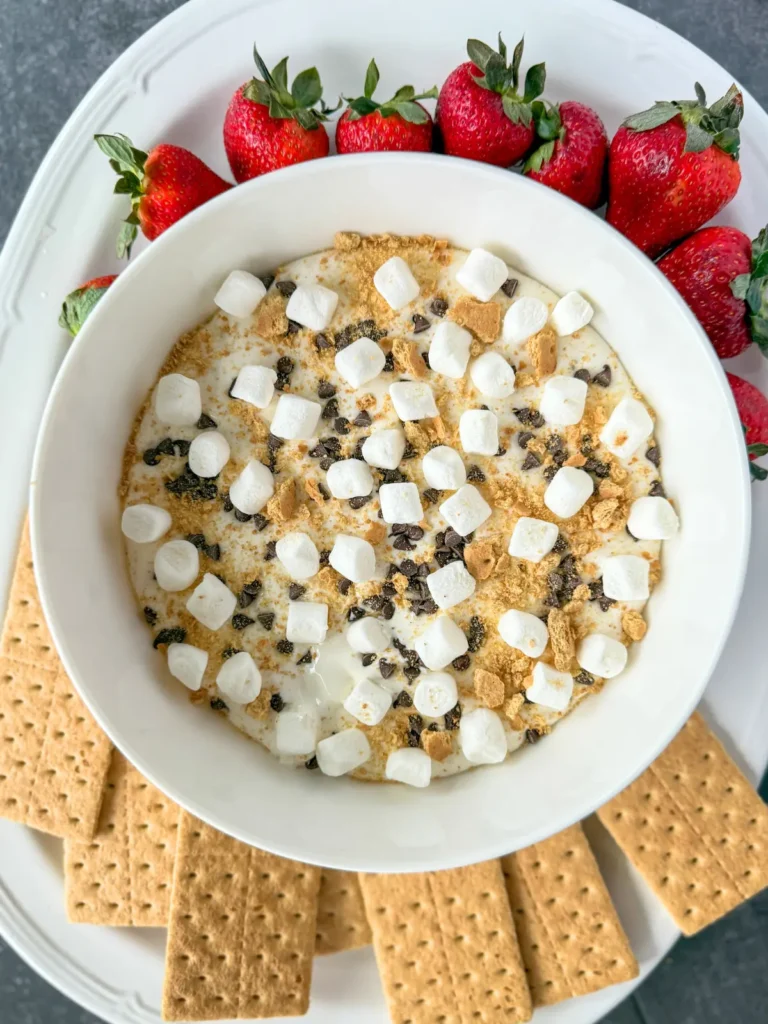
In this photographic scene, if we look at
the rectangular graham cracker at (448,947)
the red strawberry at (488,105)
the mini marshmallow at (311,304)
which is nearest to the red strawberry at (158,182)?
the mini marshmallow at (311,304)

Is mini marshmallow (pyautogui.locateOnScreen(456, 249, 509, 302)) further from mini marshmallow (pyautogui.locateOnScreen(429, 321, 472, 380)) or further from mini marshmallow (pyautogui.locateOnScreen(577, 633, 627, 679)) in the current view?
mini marshmallow (pyautogui.locateOnScreen(577, 633, 627, 679))

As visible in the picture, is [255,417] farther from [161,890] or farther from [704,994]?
[704,994]

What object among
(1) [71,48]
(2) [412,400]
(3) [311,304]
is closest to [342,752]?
(2) [412,400]

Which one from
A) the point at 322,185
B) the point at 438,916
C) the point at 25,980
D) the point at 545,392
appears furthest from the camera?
the point at 25,980

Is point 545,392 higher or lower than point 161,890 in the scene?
higher

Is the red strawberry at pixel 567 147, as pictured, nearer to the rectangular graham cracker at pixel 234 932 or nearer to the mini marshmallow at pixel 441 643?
the mini marshmallow at pixel 441 643

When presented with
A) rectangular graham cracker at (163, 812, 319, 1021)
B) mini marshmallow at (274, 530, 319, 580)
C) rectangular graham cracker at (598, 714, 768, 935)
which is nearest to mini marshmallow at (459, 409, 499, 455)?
mini marshmallow at (274, 530, 319, 580)

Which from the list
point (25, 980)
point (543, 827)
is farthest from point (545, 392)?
point (25, 980)
